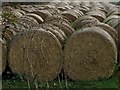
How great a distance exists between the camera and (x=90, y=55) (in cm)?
1189

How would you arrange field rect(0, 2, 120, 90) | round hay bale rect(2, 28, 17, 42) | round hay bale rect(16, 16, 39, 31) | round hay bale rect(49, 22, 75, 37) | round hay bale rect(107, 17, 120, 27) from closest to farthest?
field rect(0, 2, 120, 90)
round hay bale rect(2, 28, 17, 42)
round hay bale rect(49, 22, 75, 37)
round hay bale rect(107, 17, 120, 27)
round hay bale rect(16, 16, 39, 31)

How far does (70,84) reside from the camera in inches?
458

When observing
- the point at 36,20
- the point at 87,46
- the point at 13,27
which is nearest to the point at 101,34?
the point at 87,46

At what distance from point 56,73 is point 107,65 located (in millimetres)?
1284

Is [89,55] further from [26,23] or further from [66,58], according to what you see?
[26,23]

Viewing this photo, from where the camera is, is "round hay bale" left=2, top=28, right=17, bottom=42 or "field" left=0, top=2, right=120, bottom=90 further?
"round hay bale" left=2, top=28, right=17, bottom=42

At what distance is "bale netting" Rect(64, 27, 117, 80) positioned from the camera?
11797 millimetres

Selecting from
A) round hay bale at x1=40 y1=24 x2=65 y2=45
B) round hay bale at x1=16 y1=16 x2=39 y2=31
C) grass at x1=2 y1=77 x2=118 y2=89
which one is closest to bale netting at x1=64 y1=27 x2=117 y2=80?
grass at x1=2 y1=77 x2=118 y2=89

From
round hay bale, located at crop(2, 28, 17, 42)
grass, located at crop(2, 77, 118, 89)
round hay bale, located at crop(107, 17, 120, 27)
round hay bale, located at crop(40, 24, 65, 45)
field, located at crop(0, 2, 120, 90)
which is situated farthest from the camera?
round hay bale, located at crop(107, 17, 120, 27)

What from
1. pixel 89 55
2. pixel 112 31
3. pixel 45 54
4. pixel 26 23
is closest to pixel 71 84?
pixel 89 55

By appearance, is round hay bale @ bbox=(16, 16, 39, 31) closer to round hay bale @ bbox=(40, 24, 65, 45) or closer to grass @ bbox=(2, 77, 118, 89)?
round hay bale @ bbox=(40, 24, 65, 45)

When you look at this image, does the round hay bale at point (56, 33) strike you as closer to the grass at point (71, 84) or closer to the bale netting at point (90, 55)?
the bale netting at point (90, 55)

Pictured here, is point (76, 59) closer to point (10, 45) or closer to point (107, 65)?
point (107, 65)

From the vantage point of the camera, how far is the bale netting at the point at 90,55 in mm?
11797
